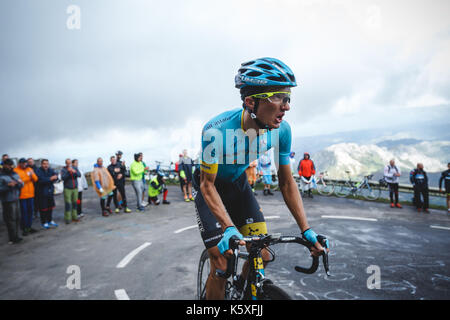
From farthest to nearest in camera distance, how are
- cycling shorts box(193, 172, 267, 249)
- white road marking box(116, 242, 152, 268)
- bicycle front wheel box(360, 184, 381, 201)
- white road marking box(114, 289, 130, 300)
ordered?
bicycle front wheel box(360, 184, 381, 201), white road marking box(116, 242, 152, 268), white road marking box(114, 289, 130, 300), cycling shorts box(193, 172, 267, 249)

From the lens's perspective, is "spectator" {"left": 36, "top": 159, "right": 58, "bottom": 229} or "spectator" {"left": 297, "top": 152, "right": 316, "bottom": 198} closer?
"spectator" {"left": 36, "top": 159, "right": 58, "bottom": 229}

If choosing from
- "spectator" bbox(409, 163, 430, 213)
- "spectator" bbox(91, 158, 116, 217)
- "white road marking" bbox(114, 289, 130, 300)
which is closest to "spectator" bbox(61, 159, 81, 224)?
"spectator" bbox(91, 158, 116, 217)

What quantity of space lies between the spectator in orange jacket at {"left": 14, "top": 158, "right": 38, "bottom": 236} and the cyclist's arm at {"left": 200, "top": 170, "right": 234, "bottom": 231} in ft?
27.2

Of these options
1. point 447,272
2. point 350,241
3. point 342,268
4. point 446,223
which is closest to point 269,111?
point 342,268

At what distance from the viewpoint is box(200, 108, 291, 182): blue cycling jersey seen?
224 cm

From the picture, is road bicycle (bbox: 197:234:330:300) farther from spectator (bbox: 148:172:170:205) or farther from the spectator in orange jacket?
spectator (bbox: 148:172:170:205)

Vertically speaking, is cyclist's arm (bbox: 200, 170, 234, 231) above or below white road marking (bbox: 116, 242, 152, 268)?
above

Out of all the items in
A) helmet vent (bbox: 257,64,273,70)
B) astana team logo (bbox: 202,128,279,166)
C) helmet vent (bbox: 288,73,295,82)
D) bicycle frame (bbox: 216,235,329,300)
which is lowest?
bicycle frame (bbox: 216,235,329,300)

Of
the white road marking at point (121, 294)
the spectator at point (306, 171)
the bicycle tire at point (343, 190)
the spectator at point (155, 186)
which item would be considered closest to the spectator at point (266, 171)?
the spectator at point (306, 171)

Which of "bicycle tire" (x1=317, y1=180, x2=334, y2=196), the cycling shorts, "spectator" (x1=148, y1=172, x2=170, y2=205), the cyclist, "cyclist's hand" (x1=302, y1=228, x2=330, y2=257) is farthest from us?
"bicycle tire" (x1=317, y1=180, x2=334, y2=196)

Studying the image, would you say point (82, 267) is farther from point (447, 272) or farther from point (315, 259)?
point (447, 272)

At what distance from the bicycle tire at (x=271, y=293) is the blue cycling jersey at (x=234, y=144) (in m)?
0.97

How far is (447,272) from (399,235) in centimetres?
230

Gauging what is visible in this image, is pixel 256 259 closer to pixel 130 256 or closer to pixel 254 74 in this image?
pixel 254 74
